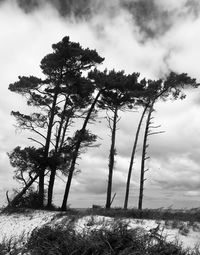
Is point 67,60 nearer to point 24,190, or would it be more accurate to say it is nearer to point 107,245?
point 24,190

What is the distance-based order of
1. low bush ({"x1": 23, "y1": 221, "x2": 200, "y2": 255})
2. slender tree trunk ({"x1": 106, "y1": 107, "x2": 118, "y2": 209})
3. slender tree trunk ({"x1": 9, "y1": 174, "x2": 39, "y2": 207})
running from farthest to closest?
slender tree trunk ({"x1": 106, "y1": 107, "x2": 118, "y2": 209})
slender tree trunk ({"x1": 9, "y1": 174, "x2": 39, "y2": 207})
low bush ({"x1": 23, "y1": 221, "x2": 200, "y2": 255})

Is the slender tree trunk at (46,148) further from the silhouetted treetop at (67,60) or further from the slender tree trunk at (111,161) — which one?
the slender tree trunk at (111,161)

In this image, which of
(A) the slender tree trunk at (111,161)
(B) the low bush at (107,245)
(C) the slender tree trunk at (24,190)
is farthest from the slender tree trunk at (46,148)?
(B) the low bush at (107,245)

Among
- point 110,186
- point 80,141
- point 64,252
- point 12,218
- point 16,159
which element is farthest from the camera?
point 110,186

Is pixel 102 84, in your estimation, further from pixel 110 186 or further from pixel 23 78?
pixel 110 186

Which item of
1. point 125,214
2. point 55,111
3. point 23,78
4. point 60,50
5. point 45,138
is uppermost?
point 60,50

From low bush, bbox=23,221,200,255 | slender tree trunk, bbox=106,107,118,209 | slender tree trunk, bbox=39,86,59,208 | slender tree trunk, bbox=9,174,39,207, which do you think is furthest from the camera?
slender tree trunk, bbox=106,107,118,209

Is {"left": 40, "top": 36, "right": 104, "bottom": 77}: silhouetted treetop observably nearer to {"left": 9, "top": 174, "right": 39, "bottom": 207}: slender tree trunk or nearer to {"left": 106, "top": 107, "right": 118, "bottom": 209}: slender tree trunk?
{"left": 106, "top": 107, "right": 118, "bottom": 209}: slender tree trunk

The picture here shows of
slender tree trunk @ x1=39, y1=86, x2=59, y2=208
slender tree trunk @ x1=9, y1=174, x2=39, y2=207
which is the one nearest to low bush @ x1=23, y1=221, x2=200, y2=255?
slender tree trunk @ x1=39, y1=86, x2=59, y2=208

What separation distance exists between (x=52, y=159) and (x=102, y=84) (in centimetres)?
724

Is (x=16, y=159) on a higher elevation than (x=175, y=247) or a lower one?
higher

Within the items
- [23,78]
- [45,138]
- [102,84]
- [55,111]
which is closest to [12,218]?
[45,138]

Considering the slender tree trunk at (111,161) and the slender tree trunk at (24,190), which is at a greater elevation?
the slender tree trunk at (111,161)

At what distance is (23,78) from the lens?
2517 cm
